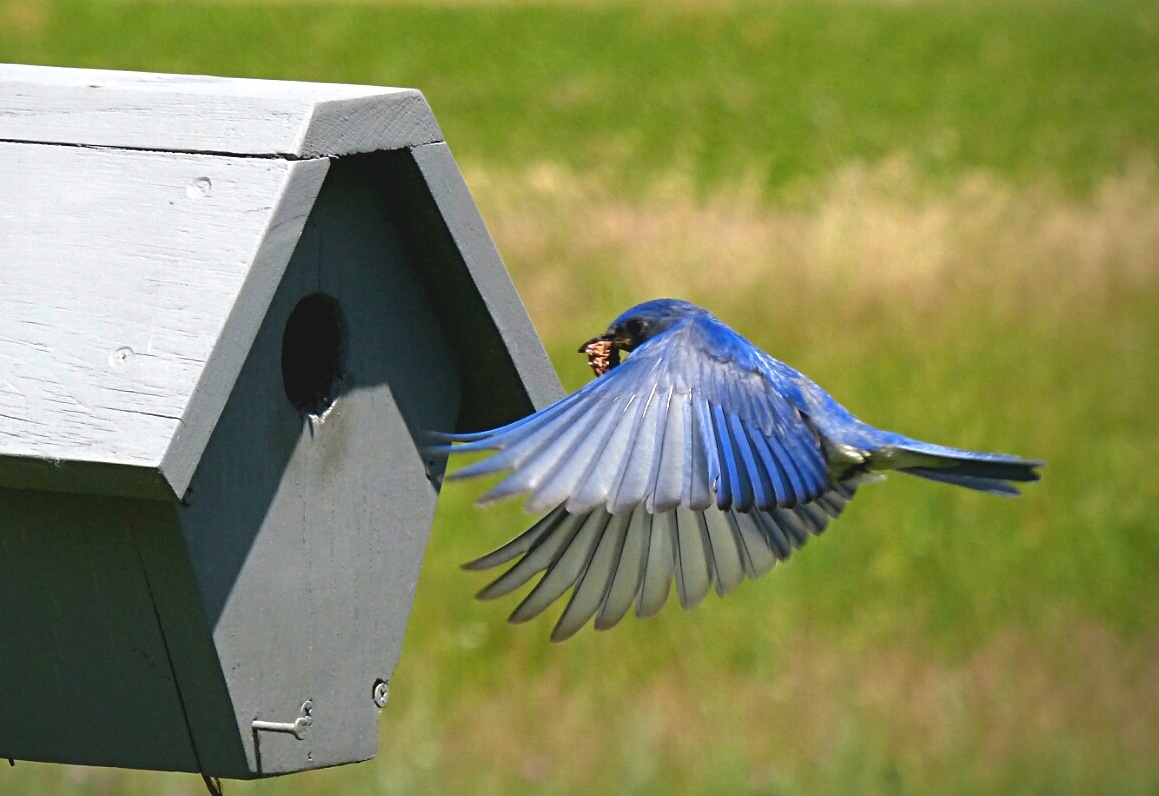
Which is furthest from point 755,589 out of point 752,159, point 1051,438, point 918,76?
point 918,76

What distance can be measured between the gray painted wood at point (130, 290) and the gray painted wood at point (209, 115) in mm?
25

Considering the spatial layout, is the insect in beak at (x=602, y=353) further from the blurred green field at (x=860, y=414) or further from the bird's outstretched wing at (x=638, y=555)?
the blurred green field at (x=860, y=414)

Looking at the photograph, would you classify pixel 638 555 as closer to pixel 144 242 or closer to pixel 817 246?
pixel 144 242

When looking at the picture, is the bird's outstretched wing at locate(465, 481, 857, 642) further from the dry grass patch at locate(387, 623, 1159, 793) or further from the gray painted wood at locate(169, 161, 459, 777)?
the dry grass patch at locate(387, 623, 1159, 793)

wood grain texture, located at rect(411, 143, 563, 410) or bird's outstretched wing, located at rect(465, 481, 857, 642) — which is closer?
wood grain texture, located at rect(411, 143, 563, 410)

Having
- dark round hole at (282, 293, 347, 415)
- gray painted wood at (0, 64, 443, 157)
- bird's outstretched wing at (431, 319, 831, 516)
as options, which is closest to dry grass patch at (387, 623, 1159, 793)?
bird's outstretched wing at (431, 319, 831, 516)

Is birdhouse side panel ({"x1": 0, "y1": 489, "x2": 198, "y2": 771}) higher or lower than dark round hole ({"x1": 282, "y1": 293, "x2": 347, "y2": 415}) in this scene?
Answer: lower

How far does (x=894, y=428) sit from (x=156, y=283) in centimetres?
554

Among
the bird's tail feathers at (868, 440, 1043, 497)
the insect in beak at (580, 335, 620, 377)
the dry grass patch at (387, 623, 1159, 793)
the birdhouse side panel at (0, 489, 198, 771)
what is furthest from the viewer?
the dry grass patch at (387, 623, 1159, 793)

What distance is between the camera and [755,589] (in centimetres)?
602

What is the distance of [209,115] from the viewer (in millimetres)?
2076

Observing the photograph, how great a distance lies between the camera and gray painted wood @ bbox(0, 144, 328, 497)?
1.86 m

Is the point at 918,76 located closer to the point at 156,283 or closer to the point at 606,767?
→ the point at 606,767

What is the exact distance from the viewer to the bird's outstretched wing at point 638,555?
2568 mm
